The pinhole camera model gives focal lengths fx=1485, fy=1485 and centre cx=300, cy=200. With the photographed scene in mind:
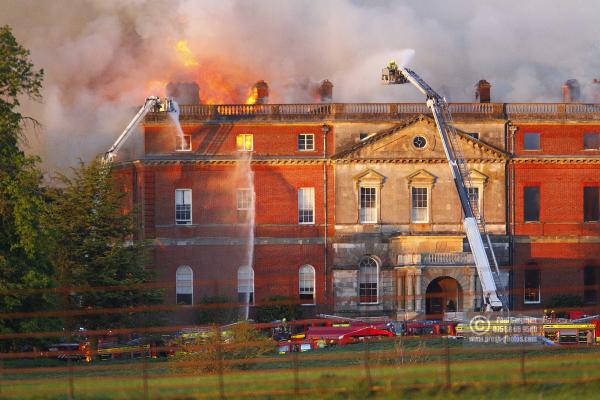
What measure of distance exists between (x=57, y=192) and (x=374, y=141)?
56.2 feet

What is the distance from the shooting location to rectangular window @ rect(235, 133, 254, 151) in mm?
68000

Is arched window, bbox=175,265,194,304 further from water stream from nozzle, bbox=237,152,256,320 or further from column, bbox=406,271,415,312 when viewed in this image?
column, bbox=406,271,415,312

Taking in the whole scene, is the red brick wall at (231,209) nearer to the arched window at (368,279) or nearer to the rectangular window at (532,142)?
the arched window at (368,279)

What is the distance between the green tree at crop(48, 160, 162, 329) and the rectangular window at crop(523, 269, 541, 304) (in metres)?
20.1

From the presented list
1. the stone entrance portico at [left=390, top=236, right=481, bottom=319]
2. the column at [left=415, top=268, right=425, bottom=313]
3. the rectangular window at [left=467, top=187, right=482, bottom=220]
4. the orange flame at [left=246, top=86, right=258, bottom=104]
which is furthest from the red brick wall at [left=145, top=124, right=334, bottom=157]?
the column at [left=415, top=268, right=425, bottom=313]

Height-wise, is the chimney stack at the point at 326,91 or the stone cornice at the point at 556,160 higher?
the chimney stack at the point at 326,91

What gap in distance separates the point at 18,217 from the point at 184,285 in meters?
24.6

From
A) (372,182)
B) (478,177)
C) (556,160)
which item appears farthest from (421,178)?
(556,160)

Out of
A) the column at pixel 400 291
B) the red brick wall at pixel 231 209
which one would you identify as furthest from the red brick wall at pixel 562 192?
the red brick wall at pixel 231 209

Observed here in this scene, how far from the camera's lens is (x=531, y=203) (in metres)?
69.1

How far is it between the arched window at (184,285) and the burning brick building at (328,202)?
5 cm

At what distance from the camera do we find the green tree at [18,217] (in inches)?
1705

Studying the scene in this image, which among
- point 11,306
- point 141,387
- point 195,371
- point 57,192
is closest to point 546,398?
point 141,387

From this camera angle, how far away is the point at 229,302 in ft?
216
